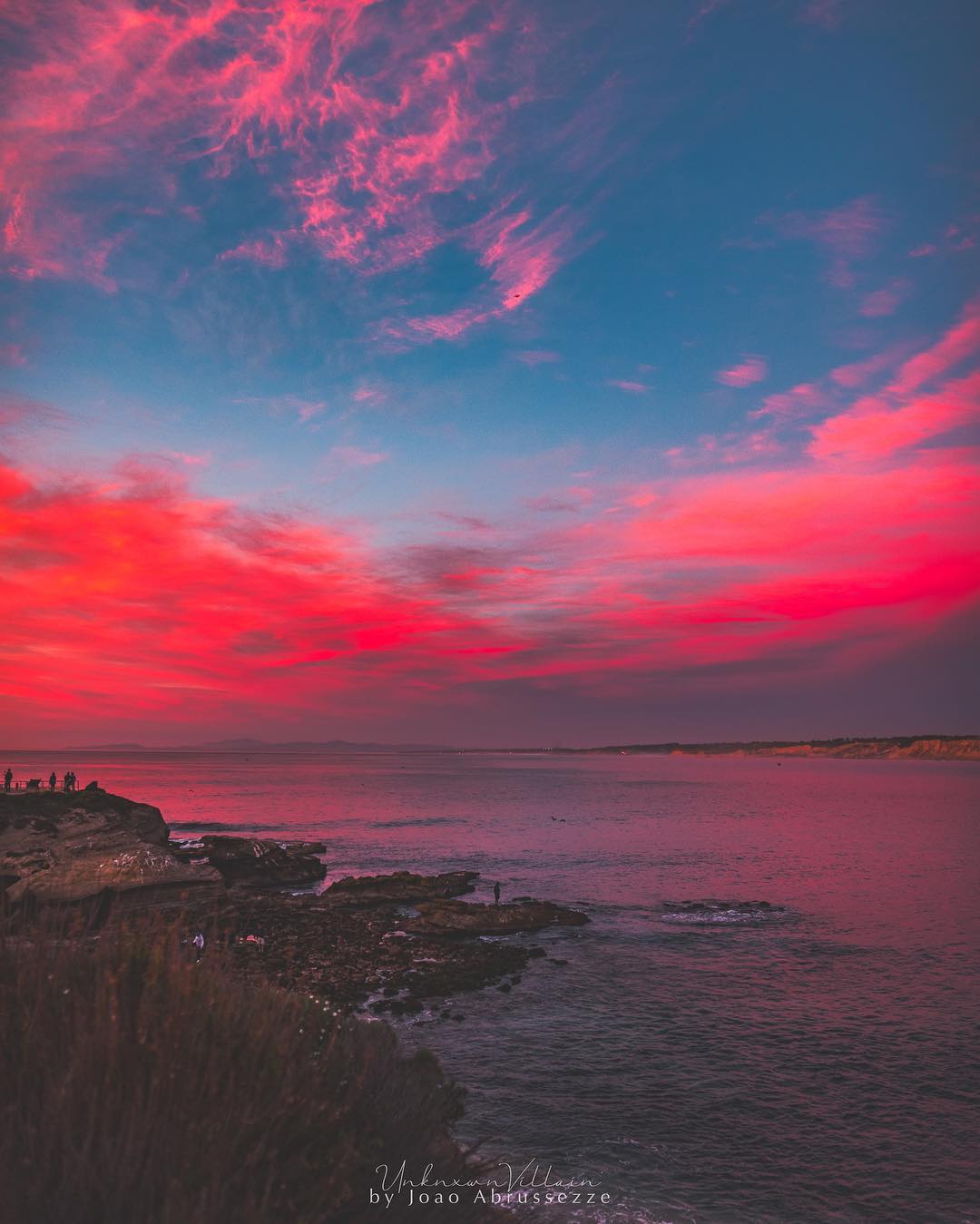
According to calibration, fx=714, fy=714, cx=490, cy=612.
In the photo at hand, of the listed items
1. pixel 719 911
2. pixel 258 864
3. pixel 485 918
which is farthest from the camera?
pixel 258 864

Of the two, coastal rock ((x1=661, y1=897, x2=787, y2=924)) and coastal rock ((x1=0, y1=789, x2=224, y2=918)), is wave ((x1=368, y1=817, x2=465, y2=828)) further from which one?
coastal rock ((x1=0, y1=789, x2=224, y2=918))

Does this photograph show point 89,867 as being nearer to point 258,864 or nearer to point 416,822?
point 258,864

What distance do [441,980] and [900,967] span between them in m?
14.2

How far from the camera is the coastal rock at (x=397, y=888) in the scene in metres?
30.5

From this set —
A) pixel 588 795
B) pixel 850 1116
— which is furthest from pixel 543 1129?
pixel 588 795

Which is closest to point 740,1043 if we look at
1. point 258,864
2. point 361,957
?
point 361,957

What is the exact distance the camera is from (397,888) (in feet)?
107

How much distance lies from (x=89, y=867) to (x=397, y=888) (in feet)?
45.4

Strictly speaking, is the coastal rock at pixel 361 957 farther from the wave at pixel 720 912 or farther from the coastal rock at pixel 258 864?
the wave at pixel 720 912

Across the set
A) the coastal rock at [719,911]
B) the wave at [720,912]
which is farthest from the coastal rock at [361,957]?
the coastal rock at [719,911]

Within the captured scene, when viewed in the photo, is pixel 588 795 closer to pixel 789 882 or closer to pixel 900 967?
pixel 789 882

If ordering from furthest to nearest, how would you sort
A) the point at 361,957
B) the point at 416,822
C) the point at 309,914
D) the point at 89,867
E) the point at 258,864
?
the point at 416,822 < the point at 258,864 < the point at 309,914 < the point at 89,867 < the point at 361,957

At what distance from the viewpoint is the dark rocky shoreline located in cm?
1902

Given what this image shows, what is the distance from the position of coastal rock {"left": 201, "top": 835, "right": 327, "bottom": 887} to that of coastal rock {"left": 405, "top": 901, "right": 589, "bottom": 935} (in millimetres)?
10818
